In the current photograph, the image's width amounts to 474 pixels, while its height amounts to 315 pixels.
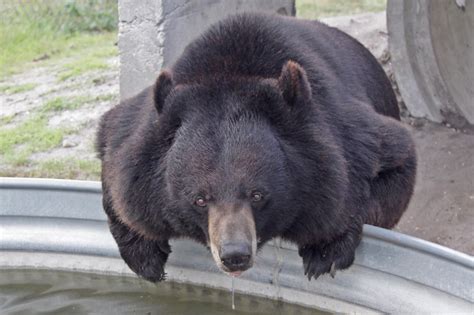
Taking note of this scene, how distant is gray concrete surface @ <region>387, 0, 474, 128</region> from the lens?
6.99m

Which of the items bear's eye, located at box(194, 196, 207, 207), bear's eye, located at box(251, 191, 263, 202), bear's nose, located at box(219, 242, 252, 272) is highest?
bear's eye, located at box(251, 191, 263, 202)

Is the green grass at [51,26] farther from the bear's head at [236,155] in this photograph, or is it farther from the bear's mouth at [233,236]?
the bear's mouth at [233,236]

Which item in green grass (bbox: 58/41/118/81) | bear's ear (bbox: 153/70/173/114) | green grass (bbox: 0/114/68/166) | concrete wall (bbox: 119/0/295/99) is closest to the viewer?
bear's ear (bbox: 153/70/173/114)

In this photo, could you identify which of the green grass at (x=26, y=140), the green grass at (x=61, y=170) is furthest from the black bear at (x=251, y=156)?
the green grass at (x=26, y=140)

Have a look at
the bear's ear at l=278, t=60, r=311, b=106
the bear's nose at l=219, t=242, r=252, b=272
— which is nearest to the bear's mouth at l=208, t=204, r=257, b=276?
the bear's nose at l=219, t=242, r=252, b=272

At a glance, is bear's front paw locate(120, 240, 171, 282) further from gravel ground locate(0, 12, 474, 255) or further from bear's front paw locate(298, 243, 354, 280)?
gravel ground locate(0, 12, 474, 255)

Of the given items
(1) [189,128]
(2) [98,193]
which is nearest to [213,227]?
(1) [189,128]

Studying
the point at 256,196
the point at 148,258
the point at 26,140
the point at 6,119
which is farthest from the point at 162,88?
the point at 6,119

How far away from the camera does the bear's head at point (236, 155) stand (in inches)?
141

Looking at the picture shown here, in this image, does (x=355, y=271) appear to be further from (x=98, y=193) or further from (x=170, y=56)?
(x=170, y=56)

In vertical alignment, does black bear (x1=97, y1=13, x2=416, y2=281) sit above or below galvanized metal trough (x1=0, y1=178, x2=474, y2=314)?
above

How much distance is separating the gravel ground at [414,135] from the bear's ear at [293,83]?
2.21m

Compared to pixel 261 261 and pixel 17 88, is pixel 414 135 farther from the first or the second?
pixel 17 88

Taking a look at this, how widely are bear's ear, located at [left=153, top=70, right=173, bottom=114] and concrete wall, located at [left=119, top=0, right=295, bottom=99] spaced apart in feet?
6.40
